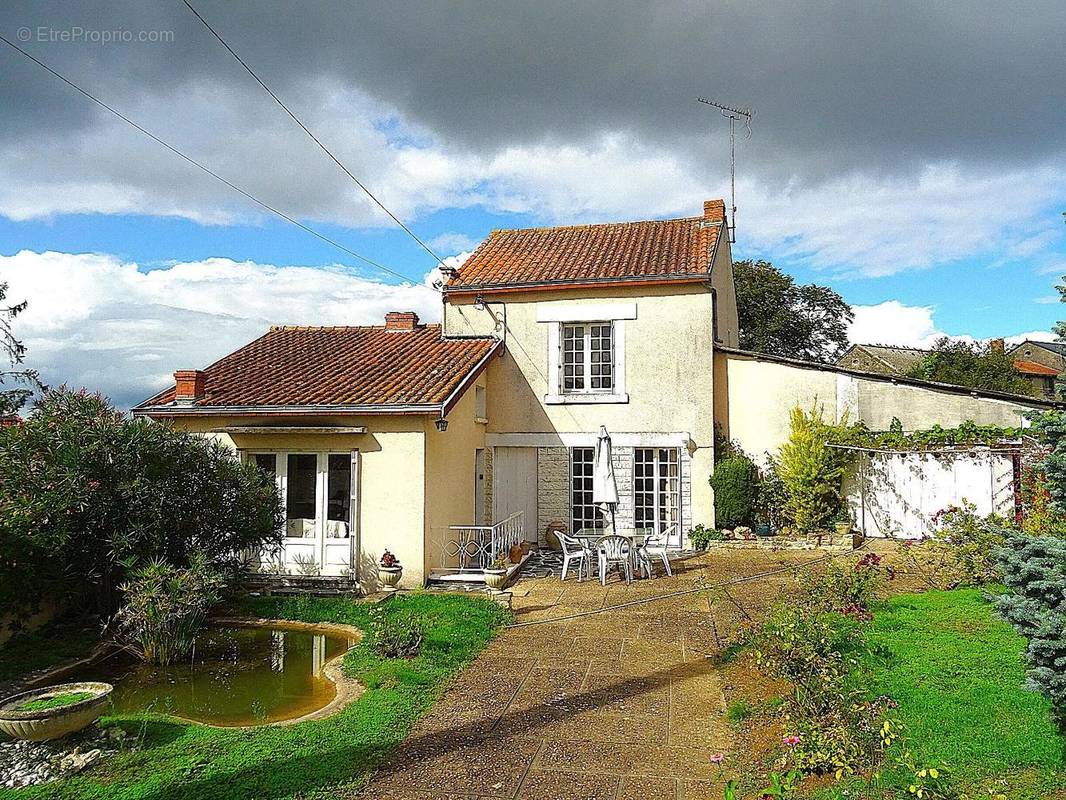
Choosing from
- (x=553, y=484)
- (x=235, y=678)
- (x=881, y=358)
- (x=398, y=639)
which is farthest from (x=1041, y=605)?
(x=881, y=358)

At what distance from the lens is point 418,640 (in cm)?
836

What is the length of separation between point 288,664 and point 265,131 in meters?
7.40

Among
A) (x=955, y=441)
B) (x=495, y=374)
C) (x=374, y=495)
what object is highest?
(x=495, y=374)

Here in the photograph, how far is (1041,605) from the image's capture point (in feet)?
14.0

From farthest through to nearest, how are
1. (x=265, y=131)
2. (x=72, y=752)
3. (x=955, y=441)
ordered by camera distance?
(x=955, y=441)
(x=265, y=131)
(x=72, y=752)

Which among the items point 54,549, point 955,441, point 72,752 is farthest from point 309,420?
point 955,441

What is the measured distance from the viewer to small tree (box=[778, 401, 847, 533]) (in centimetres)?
1518

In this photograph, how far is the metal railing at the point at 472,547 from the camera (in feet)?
42.6

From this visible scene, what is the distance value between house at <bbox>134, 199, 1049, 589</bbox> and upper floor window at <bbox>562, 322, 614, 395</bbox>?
3 centimetres

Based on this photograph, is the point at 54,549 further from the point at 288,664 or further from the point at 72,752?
the point at 72,752

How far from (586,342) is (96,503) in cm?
1050

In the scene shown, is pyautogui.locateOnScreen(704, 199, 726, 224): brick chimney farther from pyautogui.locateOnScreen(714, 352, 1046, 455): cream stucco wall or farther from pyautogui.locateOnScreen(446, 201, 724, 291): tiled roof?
pyautogui.locateOnScreen(714, 352, 1046, 455): cream stucco wall

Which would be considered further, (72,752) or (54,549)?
(54,549)

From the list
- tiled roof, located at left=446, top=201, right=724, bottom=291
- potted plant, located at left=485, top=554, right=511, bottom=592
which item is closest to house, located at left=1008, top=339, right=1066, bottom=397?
tiled roof, located at left=446, top=201, right=724, bottom=291
